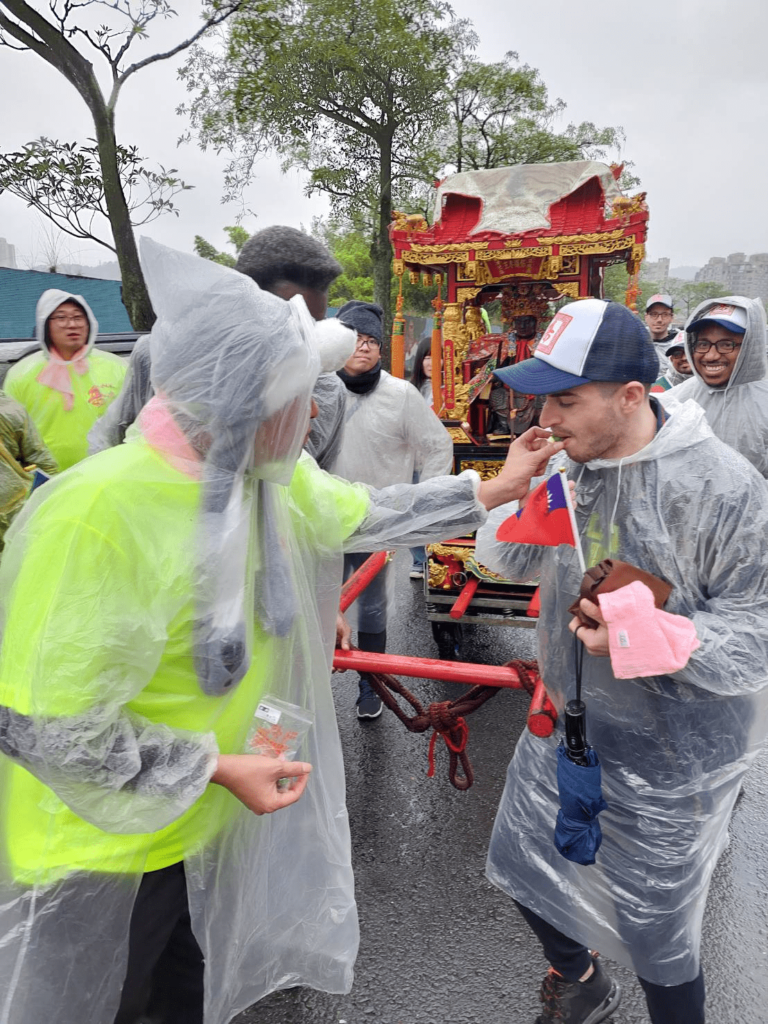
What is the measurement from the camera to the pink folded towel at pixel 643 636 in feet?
4.48

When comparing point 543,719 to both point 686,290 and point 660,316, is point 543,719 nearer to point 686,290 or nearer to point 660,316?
point 660,316

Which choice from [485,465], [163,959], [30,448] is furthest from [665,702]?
[30,448]

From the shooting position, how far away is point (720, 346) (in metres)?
3.35

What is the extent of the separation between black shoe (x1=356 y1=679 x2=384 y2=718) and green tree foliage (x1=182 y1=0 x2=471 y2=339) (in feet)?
50.9

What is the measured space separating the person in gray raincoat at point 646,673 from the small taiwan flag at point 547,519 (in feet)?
0.33

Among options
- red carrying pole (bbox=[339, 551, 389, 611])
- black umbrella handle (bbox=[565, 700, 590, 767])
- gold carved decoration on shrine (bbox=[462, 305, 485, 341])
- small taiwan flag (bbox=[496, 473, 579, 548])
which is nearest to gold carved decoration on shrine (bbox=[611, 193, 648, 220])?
gold carved decoration on shrine (bbox=[462, 305, 485, 341])

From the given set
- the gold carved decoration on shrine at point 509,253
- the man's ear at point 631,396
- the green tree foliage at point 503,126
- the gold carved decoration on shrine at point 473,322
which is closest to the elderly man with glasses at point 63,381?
the gold carved decoration on shrine at point 473,322

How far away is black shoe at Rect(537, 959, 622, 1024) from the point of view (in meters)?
1.96

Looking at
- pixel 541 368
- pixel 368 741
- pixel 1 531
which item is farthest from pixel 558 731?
pixel 1 531

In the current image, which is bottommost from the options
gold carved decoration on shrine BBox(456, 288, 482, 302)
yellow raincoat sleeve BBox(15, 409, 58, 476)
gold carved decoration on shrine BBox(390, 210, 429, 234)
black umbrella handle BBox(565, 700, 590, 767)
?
black umbrella handle BBox(565, 700, 590, 767)

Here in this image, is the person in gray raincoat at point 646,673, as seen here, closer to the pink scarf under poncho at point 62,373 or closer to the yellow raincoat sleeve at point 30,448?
the yellow raincoat sleeve at point 30,448

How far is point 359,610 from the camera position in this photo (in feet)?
12.3

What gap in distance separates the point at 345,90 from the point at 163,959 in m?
Answer: 19.6

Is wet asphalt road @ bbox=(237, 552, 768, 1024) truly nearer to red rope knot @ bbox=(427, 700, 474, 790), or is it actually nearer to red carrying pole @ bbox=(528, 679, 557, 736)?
red rope knot @ bbox=(427, 700, 474, 790)
